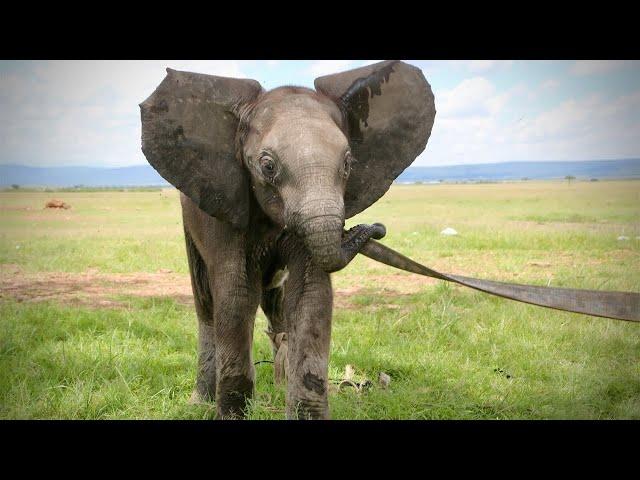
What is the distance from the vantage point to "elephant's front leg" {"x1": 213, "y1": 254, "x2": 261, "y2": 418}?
4594 mm

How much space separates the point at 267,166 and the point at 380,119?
111 cm

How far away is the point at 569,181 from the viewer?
37.1 metres

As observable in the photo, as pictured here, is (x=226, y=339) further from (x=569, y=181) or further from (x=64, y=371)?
(x=569, y=181)

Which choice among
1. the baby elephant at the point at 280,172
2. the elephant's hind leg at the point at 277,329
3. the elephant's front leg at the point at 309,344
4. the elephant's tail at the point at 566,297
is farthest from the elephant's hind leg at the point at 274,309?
the elephant's tail at the point at 566,297

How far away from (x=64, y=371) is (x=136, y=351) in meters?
0.81

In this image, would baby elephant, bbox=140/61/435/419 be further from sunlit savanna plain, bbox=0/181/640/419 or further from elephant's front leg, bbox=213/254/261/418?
sunlit savanna plain, bbox=0/181/640/419

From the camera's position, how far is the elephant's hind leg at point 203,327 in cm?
561

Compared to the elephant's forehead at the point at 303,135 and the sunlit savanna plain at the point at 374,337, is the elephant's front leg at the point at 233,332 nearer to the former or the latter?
the sunlit savanna plain at the point at 374,337

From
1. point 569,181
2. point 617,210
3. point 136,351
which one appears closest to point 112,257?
point 136,351

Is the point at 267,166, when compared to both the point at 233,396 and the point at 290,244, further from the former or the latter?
the point at 233,396

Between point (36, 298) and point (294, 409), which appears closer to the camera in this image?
point (294, 409)

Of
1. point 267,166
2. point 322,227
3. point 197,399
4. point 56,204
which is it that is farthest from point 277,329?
point 56,204

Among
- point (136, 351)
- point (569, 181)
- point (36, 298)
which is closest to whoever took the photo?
point (136, 351)

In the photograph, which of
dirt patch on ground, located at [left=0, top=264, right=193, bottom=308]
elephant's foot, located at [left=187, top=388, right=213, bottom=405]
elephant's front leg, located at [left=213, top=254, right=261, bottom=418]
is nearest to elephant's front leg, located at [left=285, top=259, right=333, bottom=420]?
elephant's front leg, located at [left=213, top=254, right=261, bottom=418]
